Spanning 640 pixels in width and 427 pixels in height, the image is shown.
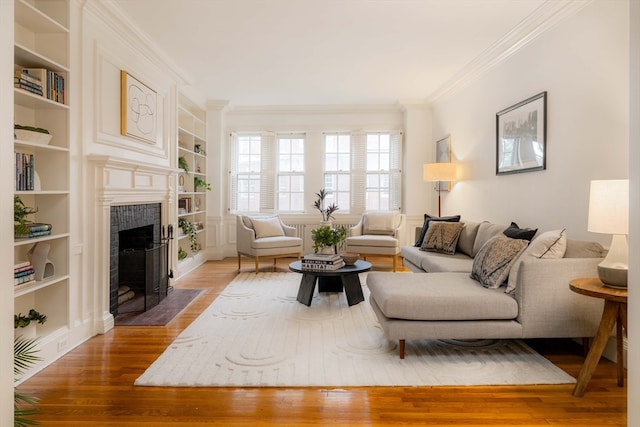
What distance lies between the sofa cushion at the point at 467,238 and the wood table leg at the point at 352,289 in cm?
132

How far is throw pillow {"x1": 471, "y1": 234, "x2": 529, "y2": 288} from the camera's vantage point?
9.12ft

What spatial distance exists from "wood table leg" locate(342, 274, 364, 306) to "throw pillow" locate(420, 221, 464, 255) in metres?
1.15

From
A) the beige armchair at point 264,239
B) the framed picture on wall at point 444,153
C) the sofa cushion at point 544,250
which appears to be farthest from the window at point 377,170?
the sofa cushion at point 544,250

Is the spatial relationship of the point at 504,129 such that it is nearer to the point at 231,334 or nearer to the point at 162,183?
the point at 231,334

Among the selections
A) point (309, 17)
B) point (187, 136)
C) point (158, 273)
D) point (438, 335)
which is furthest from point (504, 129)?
point (187, 136)

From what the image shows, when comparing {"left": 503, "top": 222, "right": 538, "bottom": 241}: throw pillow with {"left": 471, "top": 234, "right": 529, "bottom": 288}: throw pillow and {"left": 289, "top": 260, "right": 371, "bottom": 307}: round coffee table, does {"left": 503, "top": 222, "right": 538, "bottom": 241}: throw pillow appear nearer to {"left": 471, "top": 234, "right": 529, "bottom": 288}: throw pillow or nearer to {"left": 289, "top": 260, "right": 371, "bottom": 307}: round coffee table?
{"left": 471, "top": 234, "right": 529, "bottom": 288}: throw pillow

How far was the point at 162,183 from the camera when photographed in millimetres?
4379

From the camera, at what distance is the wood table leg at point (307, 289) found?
12.7 feet

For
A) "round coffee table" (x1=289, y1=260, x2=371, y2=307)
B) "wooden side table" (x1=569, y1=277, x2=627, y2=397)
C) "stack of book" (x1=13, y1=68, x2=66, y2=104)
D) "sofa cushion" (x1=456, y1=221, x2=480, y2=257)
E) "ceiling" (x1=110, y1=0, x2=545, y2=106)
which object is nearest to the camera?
"wooden side table" (x1=569, y1=277, x2=627, y2=397)

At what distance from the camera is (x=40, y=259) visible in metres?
2.61

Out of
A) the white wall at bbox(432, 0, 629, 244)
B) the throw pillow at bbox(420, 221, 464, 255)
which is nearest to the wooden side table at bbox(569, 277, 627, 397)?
the white wall at bbox(432, 0, 629, 244)

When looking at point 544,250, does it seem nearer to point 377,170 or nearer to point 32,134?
point 32,134

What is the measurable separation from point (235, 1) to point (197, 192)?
11.6 feet

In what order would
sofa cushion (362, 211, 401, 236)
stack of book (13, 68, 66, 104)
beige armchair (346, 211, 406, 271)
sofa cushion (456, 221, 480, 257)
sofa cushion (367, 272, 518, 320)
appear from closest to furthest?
stack of book (13, 68, 66, 104), sofa cushion (367, 272, 518, 320), sofa cushion (456, 221, 480, 257), beige armchair (346, 211, 406, 271), sofa cushion (362, 211, 401, 236)
